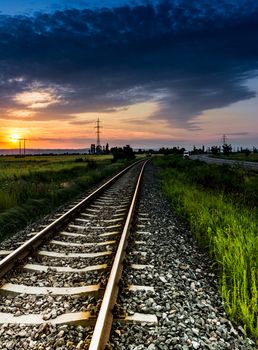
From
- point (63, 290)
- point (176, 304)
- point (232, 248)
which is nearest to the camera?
point (176, 304)

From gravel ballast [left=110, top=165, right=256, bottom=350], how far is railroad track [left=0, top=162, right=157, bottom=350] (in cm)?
17

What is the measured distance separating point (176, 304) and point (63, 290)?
4.81 ft

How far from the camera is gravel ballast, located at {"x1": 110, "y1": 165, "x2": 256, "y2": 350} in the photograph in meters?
3.30

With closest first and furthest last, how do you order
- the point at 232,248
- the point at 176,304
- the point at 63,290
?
1. the point at 176,304
2. the point at 63,290
3. the point at 232,248

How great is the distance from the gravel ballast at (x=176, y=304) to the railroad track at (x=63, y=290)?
168 millimetres

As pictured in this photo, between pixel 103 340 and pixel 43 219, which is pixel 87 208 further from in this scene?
pixel 103 340

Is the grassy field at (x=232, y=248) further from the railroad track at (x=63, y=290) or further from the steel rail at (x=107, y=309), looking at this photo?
the steel rail at (x=107, y=309)

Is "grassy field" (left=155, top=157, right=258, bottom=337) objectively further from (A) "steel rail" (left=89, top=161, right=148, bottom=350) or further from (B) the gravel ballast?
(A) "steel rail" (left=89, top=161, right=148, bottom=350)

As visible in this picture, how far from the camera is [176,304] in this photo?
4074 millimetres

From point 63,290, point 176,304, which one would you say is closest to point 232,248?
point 176,304

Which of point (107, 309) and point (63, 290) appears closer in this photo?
point (107, 309)

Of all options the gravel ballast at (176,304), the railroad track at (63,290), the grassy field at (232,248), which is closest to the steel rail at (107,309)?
the railroad track at (63,290)

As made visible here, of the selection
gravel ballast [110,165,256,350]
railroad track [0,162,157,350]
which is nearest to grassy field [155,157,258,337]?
gravel ballast [110,165,256,350]

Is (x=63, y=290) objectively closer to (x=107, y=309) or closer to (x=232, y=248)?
(x=107, y=309)
